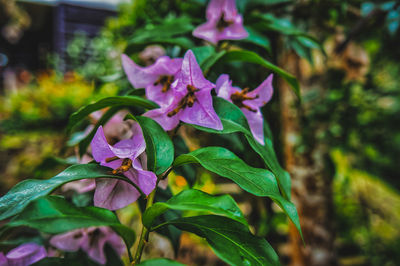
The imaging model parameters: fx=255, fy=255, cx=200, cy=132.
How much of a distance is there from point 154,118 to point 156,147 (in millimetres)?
76

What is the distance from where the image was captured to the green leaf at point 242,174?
0.34 metres

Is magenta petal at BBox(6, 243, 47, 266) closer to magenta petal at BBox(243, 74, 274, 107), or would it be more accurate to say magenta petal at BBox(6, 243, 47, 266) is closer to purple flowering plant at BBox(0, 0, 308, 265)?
purple flowering plant at BBox(0, 0, 308, 265)

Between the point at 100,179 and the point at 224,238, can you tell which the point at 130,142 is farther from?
the point at 224,238

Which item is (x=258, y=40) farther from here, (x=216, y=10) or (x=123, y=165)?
(x=123, y=165)

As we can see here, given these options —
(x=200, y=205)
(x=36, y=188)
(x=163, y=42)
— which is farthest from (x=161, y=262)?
(x=163, y=42)

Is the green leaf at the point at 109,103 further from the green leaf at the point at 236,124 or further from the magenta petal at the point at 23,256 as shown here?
the magenta petal at the point at 23,256

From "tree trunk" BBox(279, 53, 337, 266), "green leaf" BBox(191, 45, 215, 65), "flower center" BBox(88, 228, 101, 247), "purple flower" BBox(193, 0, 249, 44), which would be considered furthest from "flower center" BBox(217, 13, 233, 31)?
"tree trunk" BBox(279, 53, 337, 266)

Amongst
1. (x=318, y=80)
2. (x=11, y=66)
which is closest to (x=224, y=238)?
(x=318, y=80)

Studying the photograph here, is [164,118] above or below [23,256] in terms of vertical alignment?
above

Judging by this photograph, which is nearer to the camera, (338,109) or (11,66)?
(338,109)

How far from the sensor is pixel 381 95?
1.22 meters

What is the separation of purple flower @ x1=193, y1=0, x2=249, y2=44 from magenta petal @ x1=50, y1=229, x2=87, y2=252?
20.6 inches

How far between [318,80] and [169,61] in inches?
42.3

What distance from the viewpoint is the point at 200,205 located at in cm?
31
